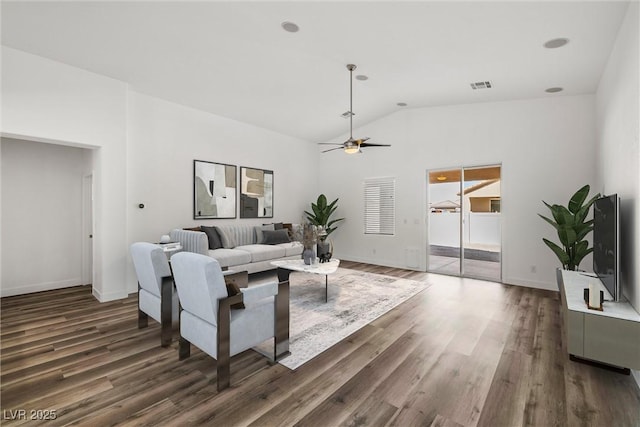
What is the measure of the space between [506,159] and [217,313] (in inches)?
233

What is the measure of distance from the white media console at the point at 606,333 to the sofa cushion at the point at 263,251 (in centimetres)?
458

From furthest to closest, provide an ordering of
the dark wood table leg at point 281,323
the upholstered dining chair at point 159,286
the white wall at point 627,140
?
1. the upholstered dining chair at point 159,286
2. the dark wood table leg at point 281,323
3. the white wall at point 627,140

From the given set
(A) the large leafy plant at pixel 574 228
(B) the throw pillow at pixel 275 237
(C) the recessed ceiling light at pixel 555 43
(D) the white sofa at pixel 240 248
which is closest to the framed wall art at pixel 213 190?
(D) the white sofa at pixel 240 248

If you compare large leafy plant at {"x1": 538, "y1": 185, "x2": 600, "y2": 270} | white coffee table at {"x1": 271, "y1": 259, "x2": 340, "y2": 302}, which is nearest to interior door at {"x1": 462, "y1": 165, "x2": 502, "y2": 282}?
large leafy plant at {"x1": 538, "y1": 185, "x2": 600, "y2": 270}

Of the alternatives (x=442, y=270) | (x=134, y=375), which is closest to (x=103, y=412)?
(x=134, y=375)

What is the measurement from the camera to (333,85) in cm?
541

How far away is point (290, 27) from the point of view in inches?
145

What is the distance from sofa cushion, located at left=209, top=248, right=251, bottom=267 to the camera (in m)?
5.13

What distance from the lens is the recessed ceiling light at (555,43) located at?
11.2ft

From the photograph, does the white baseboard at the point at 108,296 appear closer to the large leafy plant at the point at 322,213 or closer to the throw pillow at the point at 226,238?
the throw pillow at the point at 226,238

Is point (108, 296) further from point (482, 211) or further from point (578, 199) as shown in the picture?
point (578, 199)

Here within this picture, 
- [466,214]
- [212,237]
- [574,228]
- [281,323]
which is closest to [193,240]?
[212,237]

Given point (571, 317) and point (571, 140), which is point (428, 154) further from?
point (571, 317)

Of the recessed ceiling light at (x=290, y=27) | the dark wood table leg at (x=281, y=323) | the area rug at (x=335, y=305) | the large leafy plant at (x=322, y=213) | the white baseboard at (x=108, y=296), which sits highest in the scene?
the recessed ceiling light at (x=290, y=27)
